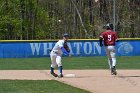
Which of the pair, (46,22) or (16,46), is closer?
(16,46)

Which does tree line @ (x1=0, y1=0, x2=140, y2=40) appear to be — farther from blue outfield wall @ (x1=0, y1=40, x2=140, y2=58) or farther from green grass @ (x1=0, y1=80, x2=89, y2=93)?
green grass @ (x1=0, y1=80, x2=89, y2=93)

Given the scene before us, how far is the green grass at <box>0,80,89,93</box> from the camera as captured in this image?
12.5 m

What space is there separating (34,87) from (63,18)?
65.5 meters

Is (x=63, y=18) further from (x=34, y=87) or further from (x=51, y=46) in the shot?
(x=34, y=87)

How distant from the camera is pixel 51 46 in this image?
36562 millimetres

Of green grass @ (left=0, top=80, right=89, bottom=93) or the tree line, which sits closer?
green grass @ (left=0, top=80, right=89, bottom=93)

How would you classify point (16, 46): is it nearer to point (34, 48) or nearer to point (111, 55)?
point (34, 48)

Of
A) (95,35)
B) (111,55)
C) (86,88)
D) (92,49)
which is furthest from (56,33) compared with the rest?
(86,88)

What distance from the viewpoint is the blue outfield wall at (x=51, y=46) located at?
1411 inches

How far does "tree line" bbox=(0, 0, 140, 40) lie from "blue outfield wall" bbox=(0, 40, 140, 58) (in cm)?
2521

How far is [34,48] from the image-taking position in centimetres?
3641

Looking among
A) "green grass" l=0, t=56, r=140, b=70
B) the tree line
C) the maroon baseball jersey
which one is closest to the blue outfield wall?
"green grass" l=0, t=56, r=140, b=70

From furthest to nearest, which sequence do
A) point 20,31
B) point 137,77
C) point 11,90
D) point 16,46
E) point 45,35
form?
point 45,35
point 20,31
point 16,46
point 137,77
point 11,90

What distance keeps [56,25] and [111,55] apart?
60059mm
